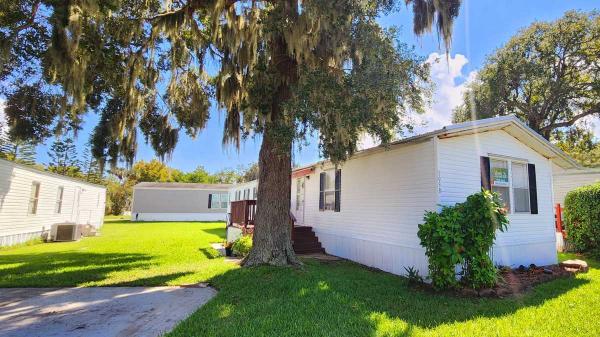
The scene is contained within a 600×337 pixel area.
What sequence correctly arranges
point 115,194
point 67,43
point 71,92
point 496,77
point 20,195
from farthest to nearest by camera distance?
point 115,194 < point 496,77 < point 20,195 < point 71,92 < point 67,43

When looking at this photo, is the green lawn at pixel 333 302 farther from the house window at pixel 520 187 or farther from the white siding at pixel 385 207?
the house window at pixel 520 187

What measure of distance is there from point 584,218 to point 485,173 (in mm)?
4760

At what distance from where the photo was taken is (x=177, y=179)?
46281mm

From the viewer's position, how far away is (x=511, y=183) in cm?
821

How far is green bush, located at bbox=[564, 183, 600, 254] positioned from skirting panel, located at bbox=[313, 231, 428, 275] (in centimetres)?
626

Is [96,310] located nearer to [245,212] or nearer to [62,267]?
[62,267]

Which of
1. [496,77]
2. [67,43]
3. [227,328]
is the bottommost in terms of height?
[227,328]

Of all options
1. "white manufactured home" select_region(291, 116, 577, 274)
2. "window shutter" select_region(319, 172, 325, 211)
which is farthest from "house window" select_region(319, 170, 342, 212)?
"white manufactured home" select_region(291, 116, 577, 274)

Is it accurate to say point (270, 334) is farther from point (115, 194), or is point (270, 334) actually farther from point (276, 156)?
point (115, 194)

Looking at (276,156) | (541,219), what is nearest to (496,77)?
(541,219)

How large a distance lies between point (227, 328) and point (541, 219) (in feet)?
28.6

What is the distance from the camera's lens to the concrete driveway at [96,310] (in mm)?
4016

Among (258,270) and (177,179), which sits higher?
(177,179)

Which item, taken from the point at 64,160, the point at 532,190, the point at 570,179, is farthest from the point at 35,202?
the point at 64,160
